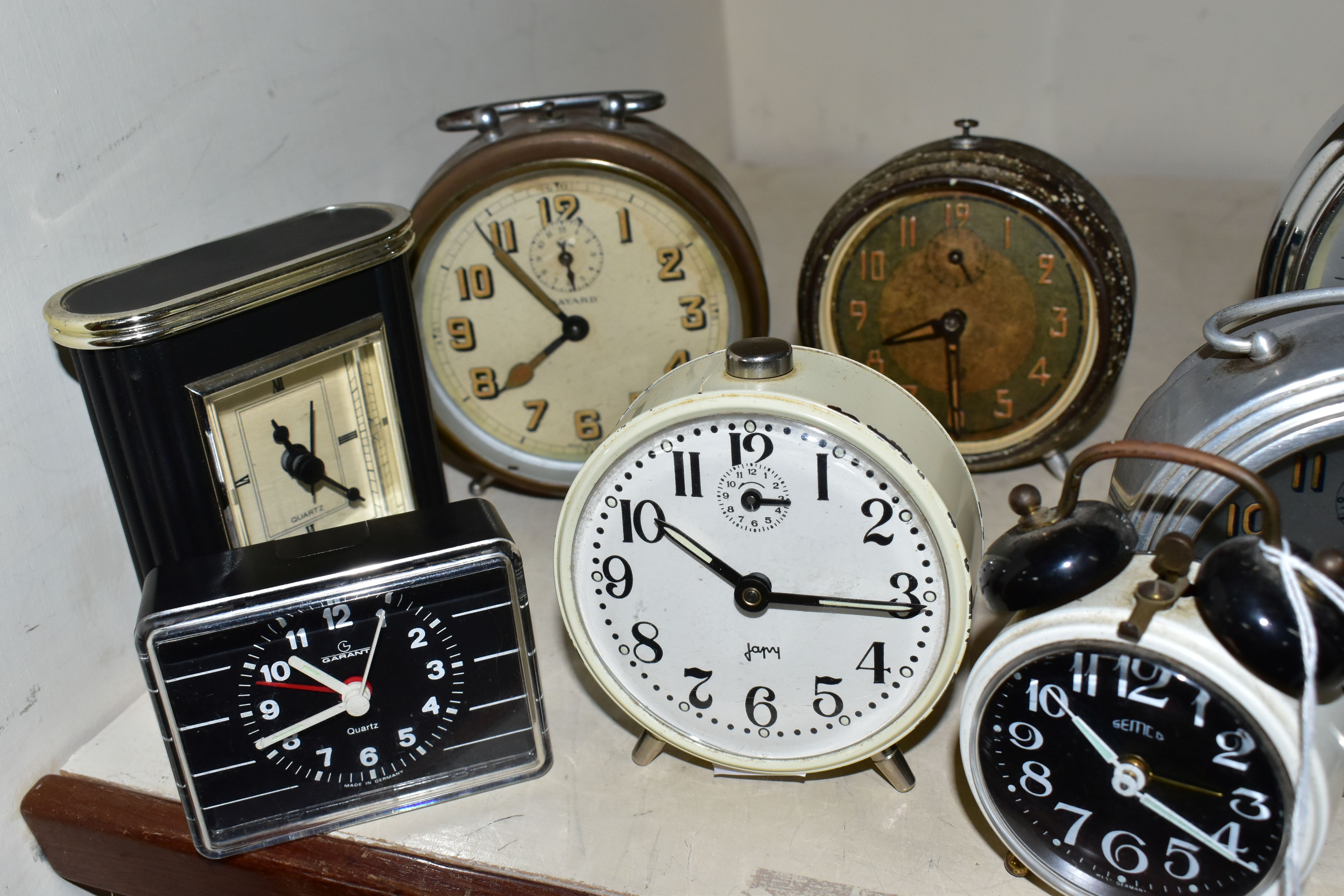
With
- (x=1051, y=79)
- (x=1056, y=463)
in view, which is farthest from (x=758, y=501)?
(x=1051, y=79)

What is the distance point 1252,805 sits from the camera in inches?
36.2

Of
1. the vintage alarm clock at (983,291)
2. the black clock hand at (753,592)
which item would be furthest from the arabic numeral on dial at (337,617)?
the vintage alarm clock at (983,291)

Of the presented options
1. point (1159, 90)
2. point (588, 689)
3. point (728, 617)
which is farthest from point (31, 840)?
point (1159, 90)

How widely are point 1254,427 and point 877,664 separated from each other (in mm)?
417

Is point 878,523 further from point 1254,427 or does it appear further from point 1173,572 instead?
point 1254,427

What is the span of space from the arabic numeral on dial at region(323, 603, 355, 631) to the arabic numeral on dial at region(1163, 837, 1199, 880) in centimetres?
79

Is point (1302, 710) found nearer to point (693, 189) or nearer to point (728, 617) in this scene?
point (728, 617)

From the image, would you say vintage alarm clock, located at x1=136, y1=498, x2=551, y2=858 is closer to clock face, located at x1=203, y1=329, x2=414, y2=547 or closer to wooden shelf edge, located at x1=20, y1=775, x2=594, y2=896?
wooden shelf edge, located at x1=20, y1=775, x2=594, y2=896

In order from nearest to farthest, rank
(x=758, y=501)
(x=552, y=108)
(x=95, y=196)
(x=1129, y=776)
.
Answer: (x=1129, y=776)
(x=758, y=501)
(x=95, y=196)
(x=552, y=108)

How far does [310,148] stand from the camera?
163 cm

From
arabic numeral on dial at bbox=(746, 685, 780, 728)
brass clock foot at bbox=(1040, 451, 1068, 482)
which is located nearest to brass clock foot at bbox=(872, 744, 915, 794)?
arabic numeral on dial at bbox=(746, 685, 780, 728)

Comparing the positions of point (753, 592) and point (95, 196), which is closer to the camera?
point (753, 592)

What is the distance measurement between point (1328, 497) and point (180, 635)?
1.15m

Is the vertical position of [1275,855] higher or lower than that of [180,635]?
lower
